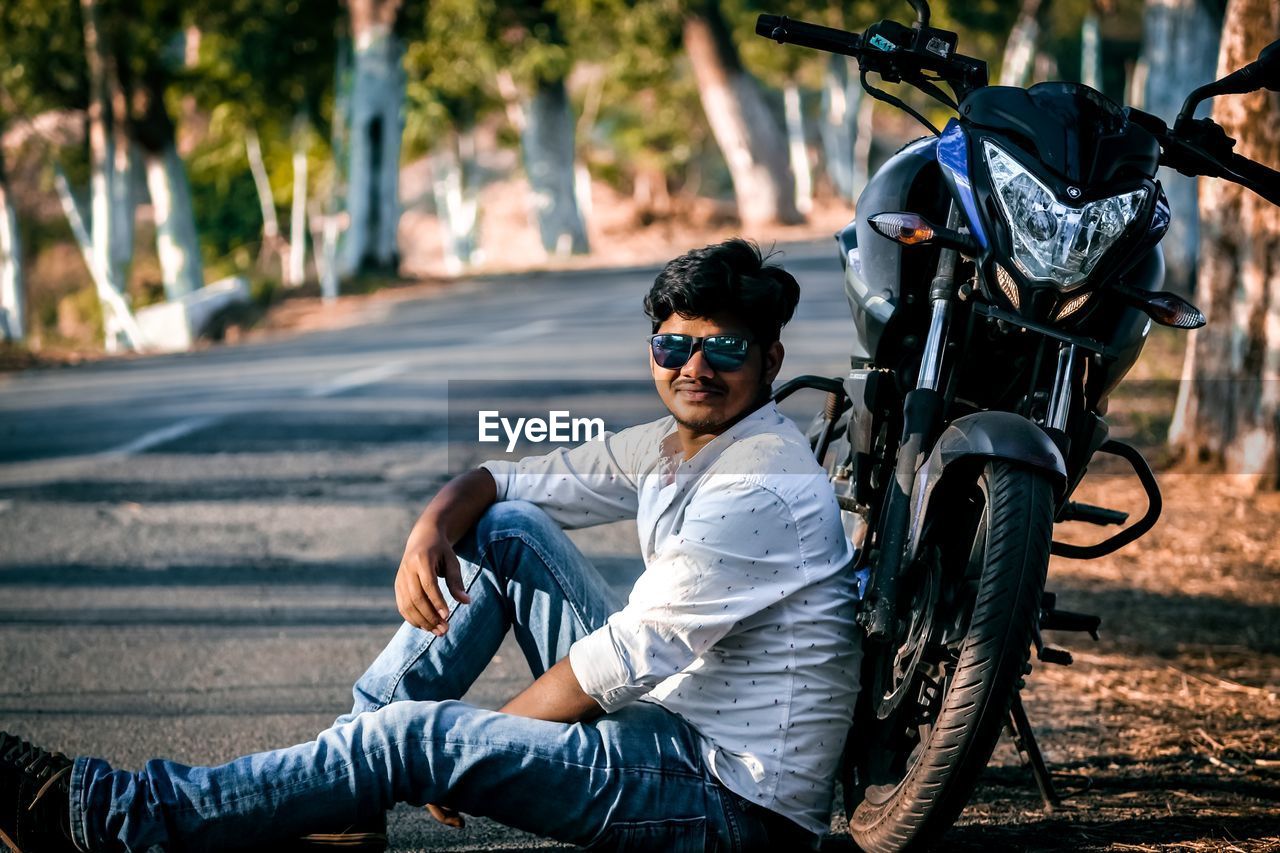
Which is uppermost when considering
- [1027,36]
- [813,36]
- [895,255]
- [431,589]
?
[1027,36]

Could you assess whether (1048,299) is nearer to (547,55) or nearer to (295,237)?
(547,55)

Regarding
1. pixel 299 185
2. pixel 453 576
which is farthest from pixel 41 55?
pixel 453 576

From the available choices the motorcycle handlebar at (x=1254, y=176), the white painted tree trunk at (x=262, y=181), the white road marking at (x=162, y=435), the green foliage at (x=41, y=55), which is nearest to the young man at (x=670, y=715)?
the motorcycle handlebar at (x=1254, y=176)

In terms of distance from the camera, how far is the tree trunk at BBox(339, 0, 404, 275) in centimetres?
2430

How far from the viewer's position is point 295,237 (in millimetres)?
38125

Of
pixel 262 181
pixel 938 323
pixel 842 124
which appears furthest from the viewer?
pixel 842 124

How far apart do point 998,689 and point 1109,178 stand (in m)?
1.13

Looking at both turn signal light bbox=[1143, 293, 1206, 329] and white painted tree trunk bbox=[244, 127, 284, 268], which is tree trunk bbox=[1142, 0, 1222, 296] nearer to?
turn signal light bbox=[1143, 293, 1206, 329]

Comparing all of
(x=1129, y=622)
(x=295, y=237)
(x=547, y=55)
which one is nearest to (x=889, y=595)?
(x=1129, y=622)

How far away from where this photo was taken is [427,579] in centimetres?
336

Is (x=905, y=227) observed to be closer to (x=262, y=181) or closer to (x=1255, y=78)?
(x=1255, y=78)

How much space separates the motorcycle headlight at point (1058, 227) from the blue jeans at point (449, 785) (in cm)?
122

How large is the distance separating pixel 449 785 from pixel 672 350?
3.30 ft

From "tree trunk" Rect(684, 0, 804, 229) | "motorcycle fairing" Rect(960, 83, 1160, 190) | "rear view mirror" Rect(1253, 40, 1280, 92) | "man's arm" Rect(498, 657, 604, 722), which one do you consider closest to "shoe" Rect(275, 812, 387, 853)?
"man's arm" Rect(498, 657, 604, 722)
